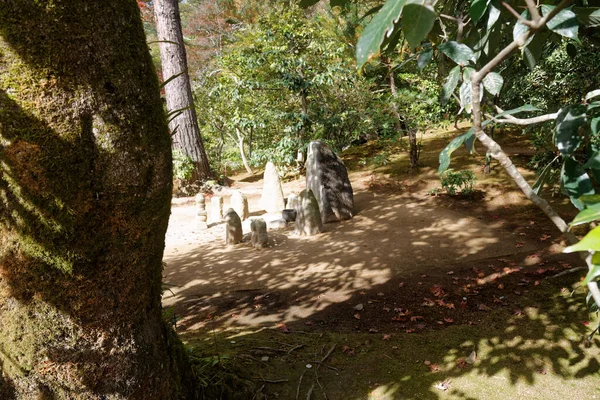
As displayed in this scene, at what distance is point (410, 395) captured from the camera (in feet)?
8.01

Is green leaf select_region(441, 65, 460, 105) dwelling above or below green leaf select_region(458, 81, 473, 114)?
above

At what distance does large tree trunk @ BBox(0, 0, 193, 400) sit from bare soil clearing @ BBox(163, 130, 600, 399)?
116cm

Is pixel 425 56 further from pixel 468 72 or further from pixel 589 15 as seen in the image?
pixel 589 15

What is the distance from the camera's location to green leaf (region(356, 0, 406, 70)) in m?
0.63

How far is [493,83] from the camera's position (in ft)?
3.72

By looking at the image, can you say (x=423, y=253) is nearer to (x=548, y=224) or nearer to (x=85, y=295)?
(x=548, y=224)

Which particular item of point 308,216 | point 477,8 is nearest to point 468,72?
point 477,8

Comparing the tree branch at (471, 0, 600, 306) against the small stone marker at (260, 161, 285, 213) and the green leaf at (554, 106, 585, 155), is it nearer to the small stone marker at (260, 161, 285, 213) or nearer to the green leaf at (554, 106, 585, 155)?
the green leaf at (554, 106, 585, 155)

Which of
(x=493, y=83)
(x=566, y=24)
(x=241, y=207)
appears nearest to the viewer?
(x=566, y=24)

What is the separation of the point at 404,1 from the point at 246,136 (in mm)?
14224

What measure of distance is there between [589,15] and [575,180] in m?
0.46

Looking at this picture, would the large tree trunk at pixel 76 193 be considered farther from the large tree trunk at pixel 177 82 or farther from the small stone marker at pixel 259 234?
the large tree trunk at pixel 177 82

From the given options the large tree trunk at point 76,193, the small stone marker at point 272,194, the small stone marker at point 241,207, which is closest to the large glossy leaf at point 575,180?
the large tree trunk at point 76,193

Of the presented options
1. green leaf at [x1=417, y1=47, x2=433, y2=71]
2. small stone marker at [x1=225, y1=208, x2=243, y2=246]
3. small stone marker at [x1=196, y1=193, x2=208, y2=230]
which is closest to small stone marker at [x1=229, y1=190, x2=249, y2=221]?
small stone marker at [x1=196, y1=193, x2=208, y2=230]
